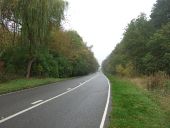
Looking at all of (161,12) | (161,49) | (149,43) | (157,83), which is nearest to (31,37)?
(157,83)

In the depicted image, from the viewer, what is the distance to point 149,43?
210ft

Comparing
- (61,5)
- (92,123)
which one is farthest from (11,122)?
(61,5)

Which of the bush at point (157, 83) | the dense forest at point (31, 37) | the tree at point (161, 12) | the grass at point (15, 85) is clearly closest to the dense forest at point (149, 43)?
the tree at point (161, 12)

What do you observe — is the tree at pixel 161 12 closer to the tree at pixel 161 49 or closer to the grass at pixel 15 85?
the tree at pixel 161 49

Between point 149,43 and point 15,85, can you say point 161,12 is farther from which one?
point 15,85

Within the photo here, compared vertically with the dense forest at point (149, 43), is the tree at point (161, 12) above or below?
above

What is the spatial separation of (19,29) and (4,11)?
10123mm

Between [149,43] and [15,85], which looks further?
[149,43]

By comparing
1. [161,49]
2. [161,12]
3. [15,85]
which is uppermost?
[161,12]

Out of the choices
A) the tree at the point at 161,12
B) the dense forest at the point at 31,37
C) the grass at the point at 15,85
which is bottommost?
the grass at the point at 15,85

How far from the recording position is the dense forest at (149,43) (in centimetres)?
5994

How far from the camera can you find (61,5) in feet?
149

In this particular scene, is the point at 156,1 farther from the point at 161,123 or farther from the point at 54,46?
the point at 161,123

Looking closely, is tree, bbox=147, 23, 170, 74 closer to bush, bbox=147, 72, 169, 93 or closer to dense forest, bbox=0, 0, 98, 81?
dense forest, bbox=0, 0, 98, 81
